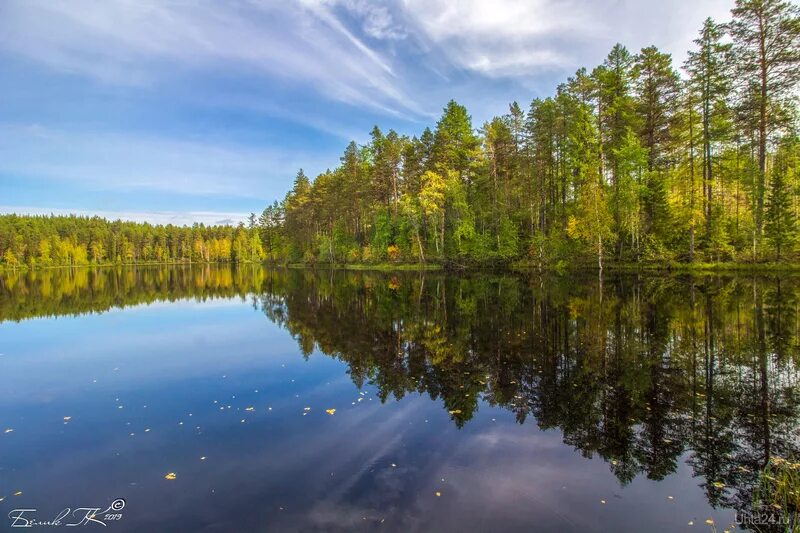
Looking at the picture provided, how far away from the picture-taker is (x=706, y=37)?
116 ft

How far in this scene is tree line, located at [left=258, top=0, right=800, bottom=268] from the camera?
32.2 meters

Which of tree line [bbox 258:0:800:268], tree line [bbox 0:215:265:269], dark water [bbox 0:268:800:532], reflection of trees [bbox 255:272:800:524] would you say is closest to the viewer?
dark water [bbox 0:268:800:532]

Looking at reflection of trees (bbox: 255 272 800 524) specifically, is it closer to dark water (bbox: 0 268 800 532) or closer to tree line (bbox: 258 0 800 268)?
dark water (bbox: 0 268 800 532)

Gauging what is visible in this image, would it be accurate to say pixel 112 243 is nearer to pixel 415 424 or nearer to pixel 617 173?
pixel 617 173

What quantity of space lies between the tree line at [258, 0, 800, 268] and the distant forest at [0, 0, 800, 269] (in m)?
0.15

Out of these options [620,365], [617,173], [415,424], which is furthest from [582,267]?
[415,424]

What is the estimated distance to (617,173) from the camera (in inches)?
1534

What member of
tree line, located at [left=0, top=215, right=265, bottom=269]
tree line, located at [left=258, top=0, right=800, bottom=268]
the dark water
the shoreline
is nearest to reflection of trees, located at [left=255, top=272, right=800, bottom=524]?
the dark water

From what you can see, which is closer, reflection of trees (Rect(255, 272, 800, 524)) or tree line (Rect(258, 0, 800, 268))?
reflection of trees (Rect(255, 272, 800, 524))

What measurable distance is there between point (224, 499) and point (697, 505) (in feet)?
21.7

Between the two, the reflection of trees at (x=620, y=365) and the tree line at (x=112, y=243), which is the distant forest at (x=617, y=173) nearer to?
the reflection of trees at (x=620, y=365)

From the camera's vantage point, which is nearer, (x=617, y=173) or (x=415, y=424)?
(x=415, y=424)

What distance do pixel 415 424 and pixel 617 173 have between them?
39117 millimetres

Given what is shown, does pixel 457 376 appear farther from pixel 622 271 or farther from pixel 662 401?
pixel 622 271
